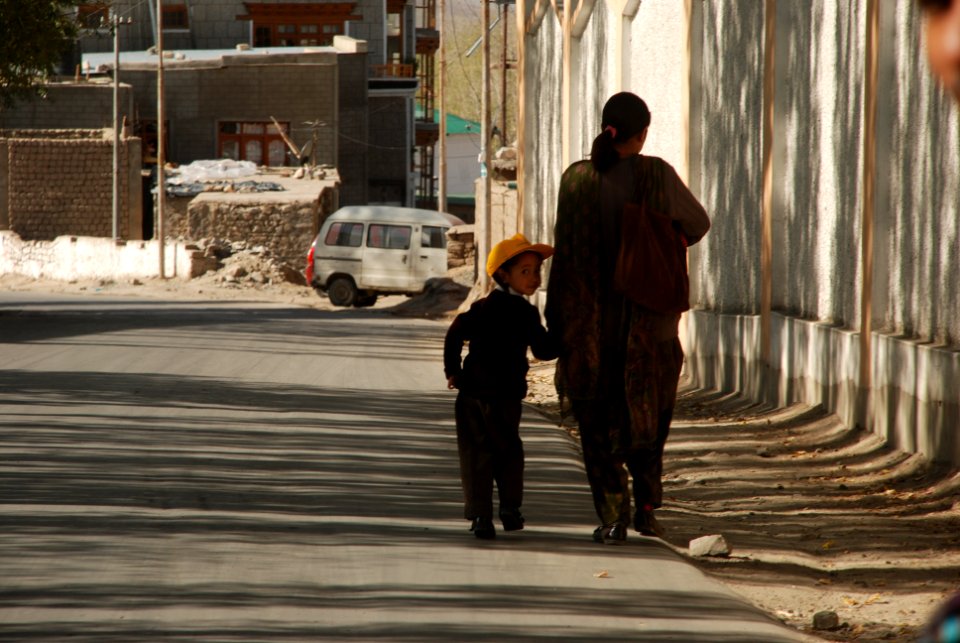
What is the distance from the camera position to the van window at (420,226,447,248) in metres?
29.2

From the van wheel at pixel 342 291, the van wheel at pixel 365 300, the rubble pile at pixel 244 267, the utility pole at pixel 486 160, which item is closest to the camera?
the utility pole at pixel 486 160

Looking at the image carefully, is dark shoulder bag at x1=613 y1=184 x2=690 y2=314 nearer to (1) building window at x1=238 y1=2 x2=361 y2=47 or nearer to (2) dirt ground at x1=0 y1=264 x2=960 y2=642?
(2) dirt ground at x1=0 y1=264 x2=960 y2=642

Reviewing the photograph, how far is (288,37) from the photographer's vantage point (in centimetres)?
6247

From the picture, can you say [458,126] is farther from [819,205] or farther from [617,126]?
[617,126]

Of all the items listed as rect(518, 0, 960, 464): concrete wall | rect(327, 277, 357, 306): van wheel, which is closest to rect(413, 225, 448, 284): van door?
rect(327, 277, 357, 306): van wheel

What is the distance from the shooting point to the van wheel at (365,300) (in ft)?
Result: 96.6

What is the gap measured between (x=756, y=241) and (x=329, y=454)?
470cm

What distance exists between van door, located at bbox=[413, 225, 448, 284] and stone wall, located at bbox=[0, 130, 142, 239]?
20.0 meters

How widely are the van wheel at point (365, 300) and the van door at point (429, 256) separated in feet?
4.08

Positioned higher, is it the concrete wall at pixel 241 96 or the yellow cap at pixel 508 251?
the concrete wall at pixel 241 96

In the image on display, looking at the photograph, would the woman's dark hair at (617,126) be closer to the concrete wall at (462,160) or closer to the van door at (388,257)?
the van door at (388,257)

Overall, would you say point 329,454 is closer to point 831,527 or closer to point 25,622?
point 831,527

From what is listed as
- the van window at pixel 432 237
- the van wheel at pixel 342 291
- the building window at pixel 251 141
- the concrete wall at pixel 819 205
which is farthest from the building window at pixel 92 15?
the concrete wall at pixel 819 205

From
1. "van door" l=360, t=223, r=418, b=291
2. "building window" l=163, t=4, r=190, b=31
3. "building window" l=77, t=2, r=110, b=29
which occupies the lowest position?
"van door" l=360, t=223, r=418, b=291
